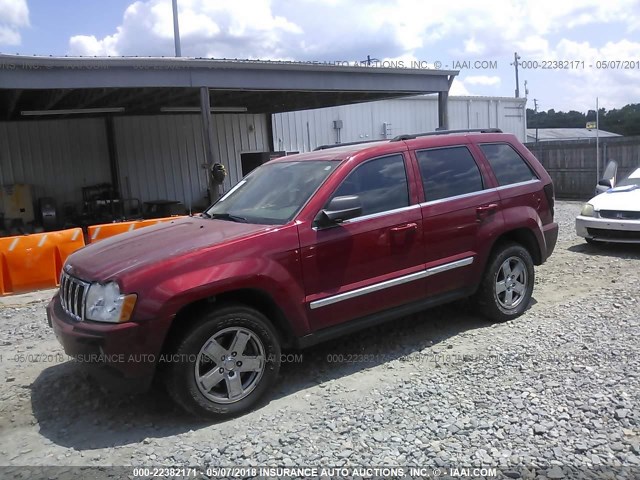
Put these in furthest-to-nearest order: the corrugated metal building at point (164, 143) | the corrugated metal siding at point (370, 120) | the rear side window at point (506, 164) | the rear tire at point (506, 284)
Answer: the corrugated metal siding at point (370, 120), the corrugated metal building at point (164, 143), the rear side window at point (506, 164), the rear tire at point (506, 284)

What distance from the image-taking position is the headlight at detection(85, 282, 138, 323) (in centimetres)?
353

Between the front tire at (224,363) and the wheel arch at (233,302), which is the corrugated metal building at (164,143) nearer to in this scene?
the wheel arch at (233,302)

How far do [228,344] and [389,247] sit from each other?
1.57 meters

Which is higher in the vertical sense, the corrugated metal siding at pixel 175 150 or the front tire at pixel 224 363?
the corrugated metal siding at pixel 175 150

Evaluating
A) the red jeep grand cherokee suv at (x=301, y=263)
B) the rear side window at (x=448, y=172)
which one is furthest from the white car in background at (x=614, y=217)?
the rear side window at (x=448, y=172)

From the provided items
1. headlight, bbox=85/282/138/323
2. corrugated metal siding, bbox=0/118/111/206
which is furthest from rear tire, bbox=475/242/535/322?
corrugated metal siding, bbox=0/118/111/206

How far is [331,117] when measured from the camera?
21.0 meters

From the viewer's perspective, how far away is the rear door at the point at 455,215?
492 centimetres

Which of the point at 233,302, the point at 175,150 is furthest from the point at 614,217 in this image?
the point at 175,150

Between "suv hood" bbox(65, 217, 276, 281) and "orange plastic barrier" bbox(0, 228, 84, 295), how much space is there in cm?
435

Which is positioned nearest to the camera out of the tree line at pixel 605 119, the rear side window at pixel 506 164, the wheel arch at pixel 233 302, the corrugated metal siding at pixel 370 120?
the wheel arch at pixel 233 302

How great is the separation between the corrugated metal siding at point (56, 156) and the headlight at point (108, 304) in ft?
47.0

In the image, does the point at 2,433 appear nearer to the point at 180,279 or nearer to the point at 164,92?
the point at 180,279

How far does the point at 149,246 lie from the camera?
402cm
